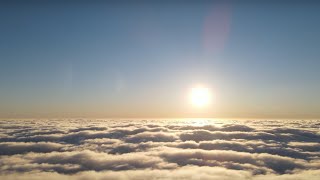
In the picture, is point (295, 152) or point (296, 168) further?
point (295, 152)

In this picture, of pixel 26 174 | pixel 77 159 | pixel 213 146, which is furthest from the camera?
pixel 213 146

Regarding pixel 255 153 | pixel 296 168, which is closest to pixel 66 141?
pixel 255 153

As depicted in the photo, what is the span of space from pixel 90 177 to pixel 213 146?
9658 cm

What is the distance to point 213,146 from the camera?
19100 centimetres

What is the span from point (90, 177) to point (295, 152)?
4565 inches

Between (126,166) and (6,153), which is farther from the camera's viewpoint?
(6,153)

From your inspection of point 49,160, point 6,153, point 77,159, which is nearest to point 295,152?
point 77,159

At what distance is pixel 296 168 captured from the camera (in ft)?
458

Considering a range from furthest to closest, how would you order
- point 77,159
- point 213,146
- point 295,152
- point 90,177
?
point 213,146 → point 295,152 → point 77,159 → point 90,177

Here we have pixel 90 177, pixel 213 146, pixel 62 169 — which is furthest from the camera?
pixel 213 146

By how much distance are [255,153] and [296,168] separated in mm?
27449

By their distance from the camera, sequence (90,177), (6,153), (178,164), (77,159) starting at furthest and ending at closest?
1. (6,153)
2. (77,159)
3. (178,164)
4. (90,177)

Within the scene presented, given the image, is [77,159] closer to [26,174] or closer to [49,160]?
[49,160]

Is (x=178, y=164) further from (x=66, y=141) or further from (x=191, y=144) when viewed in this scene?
(x=66, y=141)
